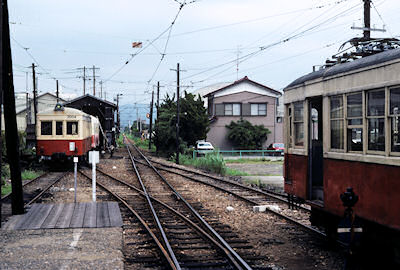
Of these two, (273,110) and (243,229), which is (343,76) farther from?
(273,110)

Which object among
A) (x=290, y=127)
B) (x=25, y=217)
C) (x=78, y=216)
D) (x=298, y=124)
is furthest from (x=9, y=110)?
(x=298, y=124)

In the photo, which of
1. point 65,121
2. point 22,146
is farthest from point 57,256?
point 22,146

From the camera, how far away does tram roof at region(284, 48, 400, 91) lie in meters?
6.10

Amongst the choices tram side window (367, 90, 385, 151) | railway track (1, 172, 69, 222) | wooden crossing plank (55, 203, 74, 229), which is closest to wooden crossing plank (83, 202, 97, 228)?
wooden crossing plank (55, 203, 74, 229)

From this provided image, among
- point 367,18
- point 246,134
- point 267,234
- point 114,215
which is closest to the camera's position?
point 267,234

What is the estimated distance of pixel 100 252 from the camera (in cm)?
779

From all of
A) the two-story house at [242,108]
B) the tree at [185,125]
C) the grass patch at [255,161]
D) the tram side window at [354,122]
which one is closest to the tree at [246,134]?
the two-story house at [242,108]

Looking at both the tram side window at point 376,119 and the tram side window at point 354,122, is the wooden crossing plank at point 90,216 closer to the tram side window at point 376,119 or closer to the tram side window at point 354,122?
the tram side window at point 354,122

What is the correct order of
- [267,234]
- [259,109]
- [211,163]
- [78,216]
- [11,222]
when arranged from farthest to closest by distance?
[259,109], [211,163], [78,216], [11,222], [267,234]

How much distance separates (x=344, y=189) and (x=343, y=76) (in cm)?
172

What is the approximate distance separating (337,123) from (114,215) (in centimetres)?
573

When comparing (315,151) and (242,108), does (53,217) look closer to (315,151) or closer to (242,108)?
(315,151)

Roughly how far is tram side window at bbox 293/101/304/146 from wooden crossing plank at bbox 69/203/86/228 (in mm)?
4668

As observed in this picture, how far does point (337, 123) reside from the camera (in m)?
7.49
